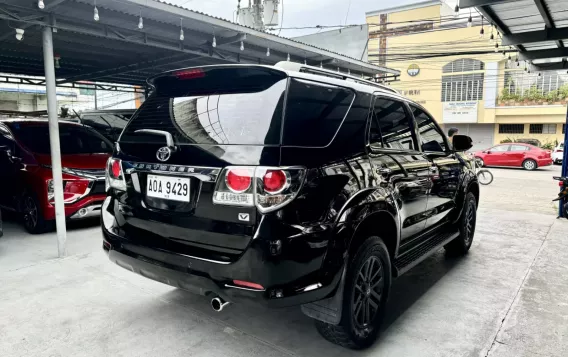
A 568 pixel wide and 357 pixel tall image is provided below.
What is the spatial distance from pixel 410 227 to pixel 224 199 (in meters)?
1.70

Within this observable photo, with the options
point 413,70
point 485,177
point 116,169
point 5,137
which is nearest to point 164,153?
point 116,169

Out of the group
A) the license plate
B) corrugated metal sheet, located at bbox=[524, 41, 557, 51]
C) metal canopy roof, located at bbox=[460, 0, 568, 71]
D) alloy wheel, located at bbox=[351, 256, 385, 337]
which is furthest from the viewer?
corrugated metal sheet, located at bbox=[524, 41, 557, 51]

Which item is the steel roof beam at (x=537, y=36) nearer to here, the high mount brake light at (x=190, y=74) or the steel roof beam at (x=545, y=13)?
the steel roof beam at (x=545, y=13)

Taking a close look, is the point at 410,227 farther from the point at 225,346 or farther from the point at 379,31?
the point at 379,31

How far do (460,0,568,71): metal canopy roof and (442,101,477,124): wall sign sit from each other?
22.8m

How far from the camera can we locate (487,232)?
5.80 meters

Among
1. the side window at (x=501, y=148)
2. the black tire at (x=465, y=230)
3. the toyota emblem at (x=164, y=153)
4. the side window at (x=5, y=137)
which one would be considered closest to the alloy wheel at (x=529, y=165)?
the side window at (x=501, y=148)

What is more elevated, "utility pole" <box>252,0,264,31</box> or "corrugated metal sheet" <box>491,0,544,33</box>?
"utility pole" <box>252,0,264,31</box>

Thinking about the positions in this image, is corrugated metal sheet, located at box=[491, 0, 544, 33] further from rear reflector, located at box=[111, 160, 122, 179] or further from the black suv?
rear reflector, located at box=[111, 160, 122, 179]

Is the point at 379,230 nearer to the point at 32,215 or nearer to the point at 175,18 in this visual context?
the point at 175,18

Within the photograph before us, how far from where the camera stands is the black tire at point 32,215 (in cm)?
525

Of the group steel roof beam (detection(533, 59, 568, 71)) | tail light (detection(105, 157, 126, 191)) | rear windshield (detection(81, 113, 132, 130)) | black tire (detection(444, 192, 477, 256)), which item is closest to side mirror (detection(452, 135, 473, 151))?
black tire (detection(444, 192, 477, 256))

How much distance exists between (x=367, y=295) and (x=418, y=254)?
894 mm

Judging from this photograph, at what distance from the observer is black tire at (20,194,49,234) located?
5.25m
